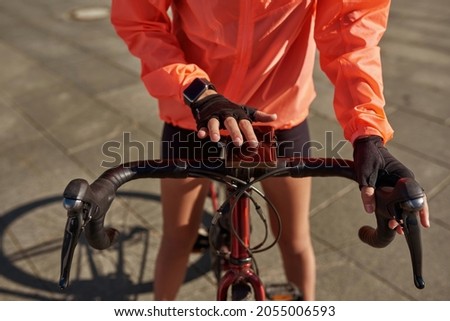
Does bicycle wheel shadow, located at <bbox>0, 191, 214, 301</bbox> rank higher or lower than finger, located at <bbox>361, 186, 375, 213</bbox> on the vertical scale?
lower

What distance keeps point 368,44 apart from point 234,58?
0.50 meters

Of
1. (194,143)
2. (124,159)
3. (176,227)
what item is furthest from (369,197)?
(124,159)

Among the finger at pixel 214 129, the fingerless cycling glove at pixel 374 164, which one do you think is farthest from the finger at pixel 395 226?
the finger at pixel 214 129

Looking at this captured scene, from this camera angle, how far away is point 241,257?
5.96ft

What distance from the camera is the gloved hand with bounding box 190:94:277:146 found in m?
1.33

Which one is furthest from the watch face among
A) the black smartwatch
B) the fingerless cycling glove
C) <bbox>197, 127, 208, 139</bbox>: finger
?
the fingerless cycling glove

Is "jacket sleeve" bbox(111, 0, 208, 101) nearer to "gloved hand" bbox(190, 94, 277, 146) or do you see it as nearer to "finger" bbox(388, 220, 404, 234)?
"gloved hand" bbox(190, 94, 277, 146)

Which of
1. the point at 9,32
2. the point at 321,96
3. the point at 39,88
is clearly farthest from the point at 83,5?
the point at 321,96

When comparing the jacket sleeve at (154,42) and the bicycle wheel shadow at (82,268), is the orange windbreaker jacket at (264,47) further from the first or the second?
the bicycle wheel shadow at (82,268)

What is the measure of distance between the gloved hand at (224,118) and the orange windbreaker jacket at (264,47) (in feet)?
0.57

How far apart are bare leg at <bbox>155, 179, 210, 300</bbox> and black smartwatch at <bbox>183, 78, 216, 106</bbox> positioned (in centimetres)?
65

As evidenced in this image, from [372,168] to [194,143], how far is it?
3.00 feet

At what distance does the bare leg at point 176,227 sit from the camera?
7.14ft
